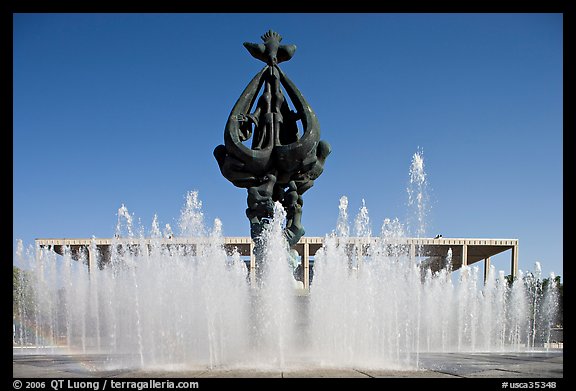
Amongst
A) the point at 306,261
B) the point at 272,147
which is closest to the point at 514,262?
the point at 306,261

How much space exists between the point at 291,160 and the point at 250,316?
2.55 m

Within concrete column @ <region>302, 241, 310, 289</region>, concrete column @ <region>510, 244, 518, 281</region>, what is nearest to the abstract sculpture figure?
concrete column @ <region>302, 241, 310, 289</region>

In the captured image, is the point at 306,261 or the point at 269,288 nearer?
the point at 269,288

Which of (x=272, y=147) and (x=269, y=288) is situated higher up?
(x=272, y=147)

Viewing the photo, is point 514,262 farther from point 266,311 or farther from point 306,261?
point 266,311

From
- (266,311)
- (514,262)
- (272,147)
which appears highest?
(272,147)

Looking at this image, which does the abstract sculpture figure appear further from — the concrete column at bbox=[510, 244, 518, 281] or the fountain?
the concrete column at bbox=[510, 244, 518, 281]

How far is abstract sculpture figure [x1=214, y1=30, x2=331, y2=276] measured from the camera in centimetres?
900

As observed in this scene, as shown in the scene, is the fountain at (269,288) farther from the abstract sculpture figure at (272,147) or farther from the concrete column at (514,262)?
the concrete column at (514,262)

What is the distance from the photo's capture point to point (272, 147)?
9148mm

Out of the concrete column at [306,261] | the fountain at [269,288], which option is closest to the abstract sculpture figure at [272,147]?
the fountain at [269,288]

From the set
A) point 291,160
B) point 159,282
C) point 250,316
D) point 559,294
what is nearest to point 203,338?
point 250,316

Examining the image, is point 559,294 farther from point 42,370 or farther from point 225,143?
point 42,370

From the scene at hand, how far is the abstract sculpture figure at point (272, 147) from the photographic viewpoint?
9.00 metres
